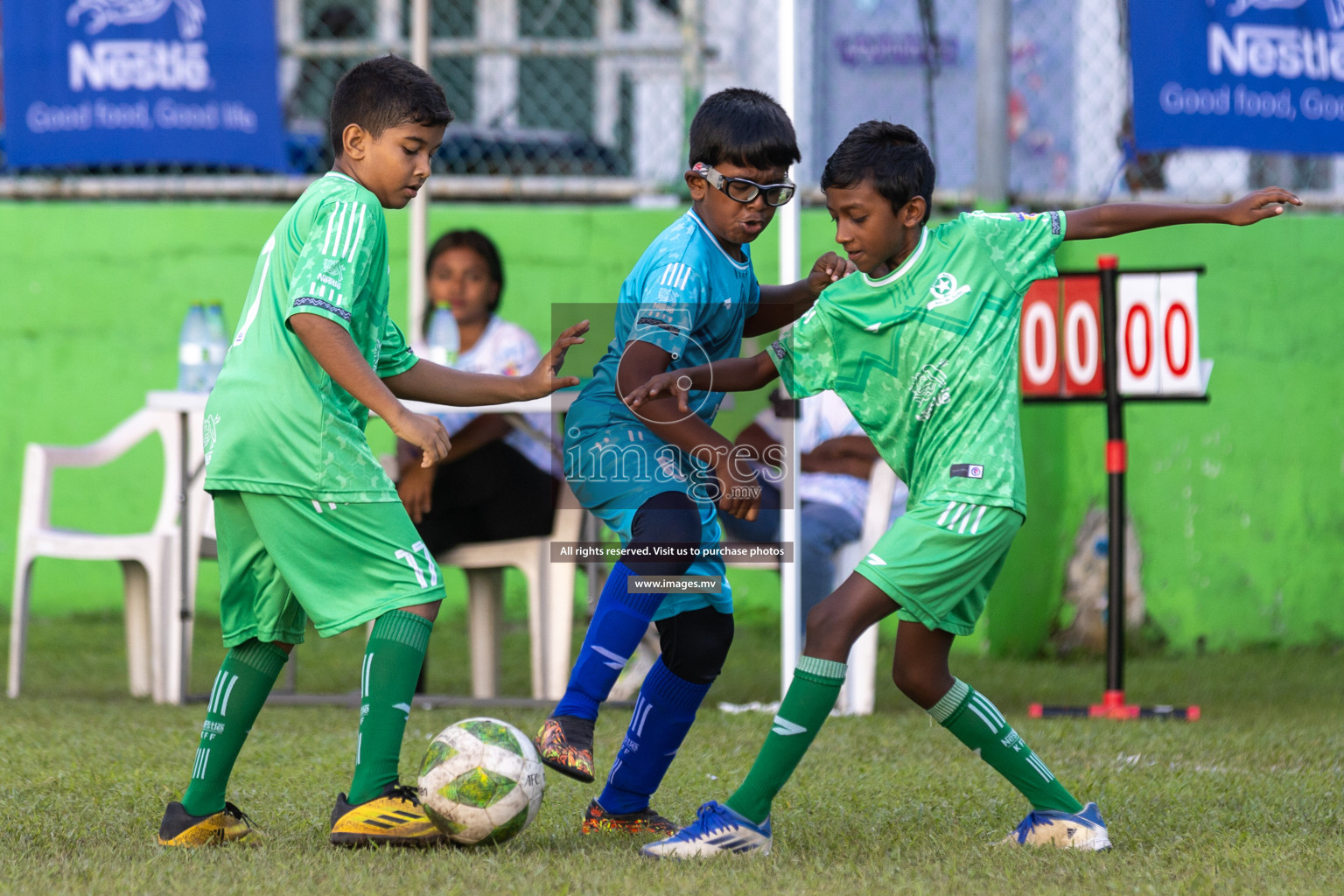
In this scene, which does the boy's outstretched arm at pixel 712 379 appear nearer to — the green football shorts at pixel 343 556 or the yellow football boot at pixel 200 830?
the green football shorts at pixel 343 556

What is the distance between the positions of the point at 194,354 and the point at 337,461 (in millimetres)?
2626

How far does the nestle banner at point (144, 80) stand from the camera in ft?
22.7

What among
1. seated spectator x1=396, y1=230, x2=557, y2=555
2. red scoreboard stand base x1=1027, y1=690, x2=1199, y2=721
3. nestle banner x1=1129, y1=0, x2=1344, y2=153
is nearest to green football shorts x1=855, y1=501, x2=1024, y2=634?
red scoreboard stand base x1=1027, y1=690, x2=1199, y2=721

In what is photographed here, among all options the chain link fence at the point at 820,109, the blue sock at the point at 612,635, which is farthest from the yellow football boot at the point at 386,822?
the chain link fence at the point at 820,109

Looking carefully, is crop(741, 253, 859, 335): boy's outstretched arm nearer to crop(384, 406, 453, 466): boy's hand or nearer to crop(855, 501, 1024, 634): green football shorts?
crop(855, 501, 1024, 634): green football shorts

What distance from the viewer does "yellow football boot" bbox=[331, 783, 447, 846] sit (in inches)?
117

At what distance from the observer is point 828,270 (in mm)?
3424

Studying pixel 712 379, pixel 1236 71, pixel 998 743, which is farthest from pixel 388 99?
pixel 1236 71

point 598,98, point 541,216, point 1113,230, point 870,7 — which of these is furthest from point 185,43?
point 1113,230

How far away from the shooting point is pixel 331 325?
295 centimetres

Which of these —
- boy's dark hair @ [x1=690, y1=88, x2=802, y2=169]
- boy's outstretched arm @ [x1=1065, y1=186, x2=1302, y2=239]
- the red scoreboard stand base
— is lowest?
the red scoreboard stand base

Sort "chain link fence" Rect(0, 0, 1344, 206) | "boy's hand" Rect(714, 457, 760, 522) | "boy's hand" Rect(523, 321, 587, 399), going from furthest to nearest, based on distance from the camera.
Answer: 1. "chain link fence" Rect(0, 0, 1344, 206)
2. "boy's hand" Rect(523, 321, 587, 399)
3. "boy's hand" Rect(714, 457, 760, 522)

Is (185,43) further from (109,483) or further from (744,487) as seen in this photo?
(744,487)

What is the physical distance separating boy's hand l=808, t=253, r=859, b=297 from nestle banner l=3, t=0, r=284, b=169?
166 inches
